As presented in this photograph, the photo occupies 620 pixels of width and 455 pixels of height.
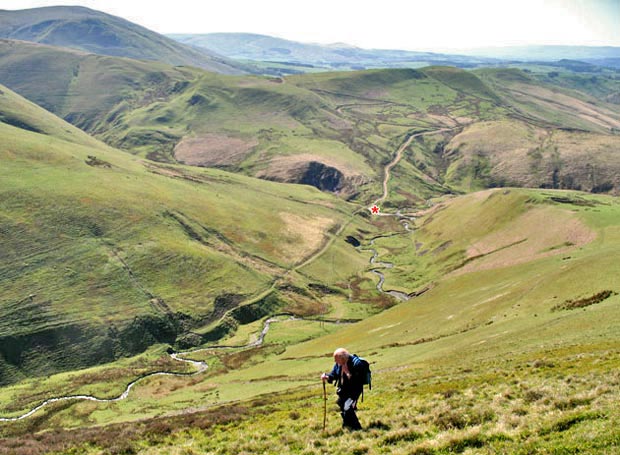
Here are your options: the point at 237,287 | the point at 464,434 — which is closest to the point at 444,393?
the point at 464,434

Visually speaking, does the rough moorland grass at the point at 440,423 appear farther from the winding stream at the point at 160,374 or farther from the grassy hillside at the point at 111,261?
the grassy hillside at the point at 111,261

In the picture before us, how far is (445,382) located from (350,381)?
69.5ft

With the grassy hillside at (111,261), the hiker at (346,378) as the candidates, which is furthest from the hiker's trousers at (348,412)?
the grassy hillside at (111,261)

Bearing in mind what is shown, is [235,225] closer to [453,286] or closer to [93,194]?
[93,194]

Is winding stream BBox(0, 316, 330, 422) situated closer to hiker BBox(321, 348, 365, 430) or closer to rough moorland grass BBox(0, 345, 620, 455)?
rough moorland grass BBox(0, 345, 620, 455)

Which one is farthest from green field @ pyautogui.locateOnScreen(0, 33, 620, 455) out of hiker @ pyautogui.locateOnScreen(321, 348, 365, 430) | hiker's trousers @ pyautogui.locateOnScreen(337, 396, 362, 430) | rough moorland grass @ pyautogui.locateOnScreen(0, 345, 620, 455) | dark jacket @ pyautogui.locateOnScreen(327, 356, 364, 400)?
dark jacket @ pyautogui.locateOnScreen(327, 356, 364, 400)

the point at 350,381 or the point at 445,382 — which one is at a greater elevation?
the point at 350,381

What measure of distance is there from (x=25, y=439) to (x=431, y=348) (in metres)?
50.3

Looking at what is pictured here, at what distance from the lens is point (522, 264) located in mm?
118125

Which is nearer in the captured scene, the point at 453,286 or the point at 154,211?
the point at 453,286

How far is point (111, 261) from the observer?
14012cm

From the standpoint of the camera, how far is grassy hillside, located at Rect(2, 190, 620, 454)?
71.4 feet

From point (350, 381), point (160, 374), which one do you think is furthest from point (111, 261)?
point (350, 381)

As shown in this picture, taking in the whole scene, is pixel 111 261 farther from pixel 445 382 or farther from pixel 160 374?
pixel 445 382
